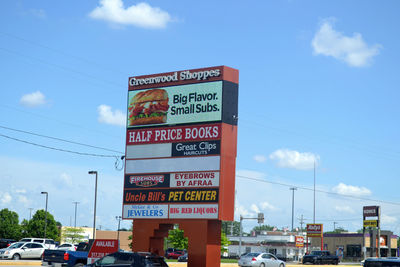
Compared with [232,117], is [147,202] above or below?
below

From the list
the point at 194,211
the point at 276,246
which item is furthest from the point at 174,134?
the point at 276,246

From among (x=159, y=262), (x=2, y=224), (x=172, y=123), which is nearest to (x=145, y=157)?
(x=172, y=123)

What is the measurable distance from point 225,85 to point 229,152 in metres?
3.24

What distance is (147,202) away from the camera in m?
28.2

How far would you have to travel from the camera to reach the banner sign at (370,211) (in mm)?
78613

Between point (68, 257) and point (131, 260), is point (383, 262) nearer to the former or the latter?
point (131, 260)

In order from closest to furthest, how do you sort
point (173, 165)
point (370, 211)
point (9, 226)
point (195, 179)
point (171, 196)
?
point (195, 179), point (171, 196), point (173, 165), point (370, 211), point (9, 226)

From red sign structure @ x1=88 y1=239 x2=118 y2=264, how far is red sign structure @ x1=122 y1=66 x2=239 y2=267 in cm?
155

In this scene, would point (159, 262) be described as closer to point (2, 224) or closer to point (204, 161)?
point (204, 161)

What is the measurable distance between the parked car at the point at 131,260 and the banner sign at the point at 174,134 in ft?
21.7

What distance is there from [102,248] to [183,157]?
601cm

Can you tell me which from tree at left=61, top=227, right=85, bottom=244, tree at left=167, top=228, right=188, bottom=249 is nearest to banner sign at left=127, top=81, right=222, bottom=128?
tree at left=167, top=228, right=188, bottom=249

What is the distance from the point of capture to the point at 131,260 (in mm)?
22609

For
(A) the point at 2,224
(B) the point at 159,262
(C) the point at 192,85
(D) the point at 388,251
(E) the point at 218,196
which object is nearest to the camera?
(B) the point at 159,262
